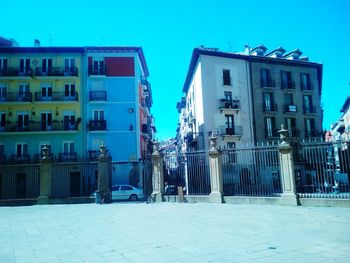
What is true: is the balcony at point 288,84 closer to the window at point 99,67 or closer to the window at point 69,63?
the window at point 99,67

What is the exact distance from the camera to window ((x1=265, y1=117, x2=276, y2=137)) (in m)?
37.2

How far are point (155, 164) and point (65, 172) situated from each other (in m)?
16.6

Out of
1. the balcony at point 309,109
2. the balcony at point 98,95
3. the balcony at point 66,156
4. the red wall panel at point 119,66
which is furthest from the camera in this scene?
the balcony at point 309,109

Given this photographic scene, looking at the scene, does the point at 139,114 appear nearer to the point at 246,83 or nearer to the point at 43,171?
the point at 246,83

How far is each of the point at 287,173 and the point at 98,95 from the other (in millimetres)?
27382

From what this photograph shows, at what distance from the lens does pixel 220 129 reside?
35.5 meters

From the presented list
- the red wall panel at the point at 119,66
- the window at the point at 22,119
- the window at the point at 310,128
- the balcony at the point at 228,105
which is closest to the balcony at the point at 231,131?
the balcony at the point at 228,105

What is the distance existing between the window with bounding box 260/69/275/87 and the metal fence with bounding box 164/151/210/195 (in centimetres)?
2406

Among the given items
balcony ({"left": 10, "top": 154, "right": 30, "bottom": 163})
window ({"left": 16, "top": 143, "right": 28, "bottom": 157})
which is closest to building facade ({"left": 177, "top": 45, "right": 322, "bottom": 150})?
balcony ({"left": 10, "top": 154, "right": 30, "bottom": 163})

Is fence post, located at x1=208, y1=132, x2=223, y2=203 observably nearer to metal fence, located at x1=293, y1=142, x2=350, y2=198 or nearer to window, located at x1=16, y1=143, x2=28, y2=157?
A: metal fence, located at x1=293, y1=142, x2=350, y2=198

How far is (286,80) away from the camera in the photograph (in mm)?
39500

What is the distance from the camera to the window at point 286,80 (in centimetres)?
3919

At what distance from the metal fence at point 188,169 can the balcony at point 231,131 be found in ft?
59.4

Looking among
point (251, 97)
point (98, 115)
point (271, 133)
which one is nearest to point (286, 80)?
point (251, 97)
